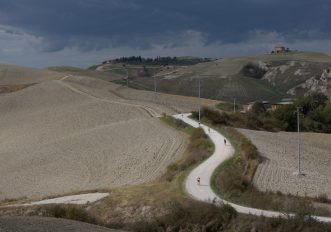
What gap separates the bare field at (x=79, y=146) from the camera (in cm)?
5131

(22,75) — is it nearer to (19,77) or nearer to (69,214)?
(19,77)

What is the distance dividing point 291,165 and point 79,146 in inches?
1100

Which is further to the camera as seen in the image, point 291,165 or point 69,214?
point 291,165

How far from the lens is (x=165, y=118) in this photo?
76250 mm

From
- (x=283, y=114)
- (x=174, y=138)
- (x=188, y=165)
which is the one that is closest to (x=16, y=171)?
(x=174, y=138)

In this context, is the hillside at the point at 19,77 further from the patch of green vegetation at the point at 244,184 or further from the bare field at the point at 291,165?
the patch of green vegetation at the point at 244,184

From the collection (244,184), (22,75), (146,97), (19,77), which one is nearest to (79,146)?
(244,184)

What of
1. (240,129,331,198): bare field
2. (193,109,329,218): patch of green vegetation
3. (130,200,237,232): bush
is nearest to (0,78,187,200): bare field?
(193,109,329,218): patch of green vegetation

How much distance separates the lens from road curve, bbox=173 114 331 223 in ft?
96.3

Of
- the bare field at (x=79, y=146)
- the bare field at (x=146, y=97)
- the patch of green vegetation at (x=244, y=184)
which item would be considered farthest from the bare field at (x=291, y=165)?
the bare field at (x=146, y=97)

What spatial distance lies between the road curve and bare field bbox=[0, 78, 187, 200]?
4.25m

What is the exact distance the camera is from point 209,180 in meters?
40.5

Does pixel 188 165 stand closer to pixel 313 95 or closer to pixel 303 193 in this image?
pixel 303 193

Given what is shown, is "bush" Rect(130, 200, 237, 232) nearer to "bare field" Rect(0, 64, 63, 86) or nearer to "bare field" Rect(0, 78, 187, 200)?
"bare field" Rect(0, 78, 187, 200)
